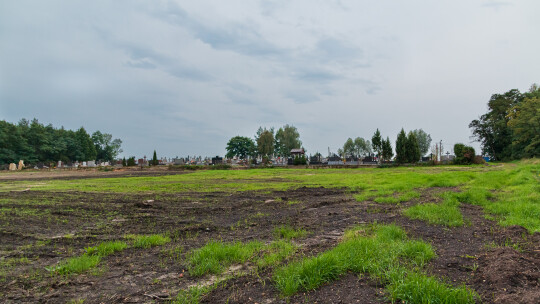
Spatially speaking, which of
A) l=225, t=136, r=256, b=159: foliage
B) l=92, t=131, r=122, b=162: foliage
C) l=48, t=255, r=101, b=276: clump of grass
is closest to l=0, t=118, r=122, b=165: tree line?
l=92, t=131, r=122, b=162: foliage

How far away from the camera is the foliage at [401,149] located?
47422 mm

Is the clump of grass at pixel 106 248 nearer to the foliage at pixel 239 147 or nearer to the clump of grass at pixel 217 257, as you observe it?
the clump of grass at pixel 217 257

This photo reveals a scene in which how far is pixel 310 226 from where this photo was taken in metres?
7.01

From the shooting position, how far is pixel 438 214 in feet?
23.9

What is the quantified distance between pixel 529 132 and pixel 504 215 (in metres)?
51.5

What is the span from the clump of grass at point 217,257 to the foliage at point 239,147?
9143 centimetres

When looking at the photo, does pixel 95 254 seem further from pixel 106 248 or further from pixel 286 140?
pixel 286 140

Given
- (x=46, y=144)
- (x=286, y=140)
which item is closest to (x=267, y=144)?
(x=286, y=140)

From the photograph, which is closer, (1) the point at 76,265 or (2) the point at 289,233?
(1) the point at 76,265

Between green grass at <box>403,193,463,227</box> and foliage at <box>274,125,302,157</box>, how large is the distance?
77.3m

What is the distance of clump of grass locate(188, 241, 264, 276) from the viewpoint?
4291 millimetres

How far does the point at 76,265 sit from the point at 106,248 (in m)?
0.95

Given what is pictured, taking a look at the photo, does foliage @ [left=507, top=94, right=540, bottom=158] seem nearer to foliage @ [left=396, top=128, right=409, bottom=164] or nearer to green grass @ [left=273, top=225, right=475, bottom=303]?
foliage @ [left=396, top=128, right=409, bottom=164]

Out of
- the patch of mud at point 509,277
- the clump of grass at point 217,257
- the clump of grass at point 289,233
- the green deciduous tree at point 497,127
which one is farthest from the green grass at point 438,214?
the green deciduous tree at point 497,127
